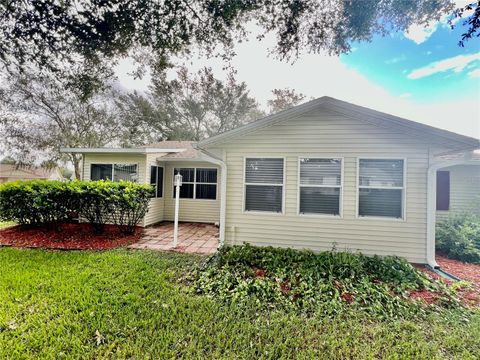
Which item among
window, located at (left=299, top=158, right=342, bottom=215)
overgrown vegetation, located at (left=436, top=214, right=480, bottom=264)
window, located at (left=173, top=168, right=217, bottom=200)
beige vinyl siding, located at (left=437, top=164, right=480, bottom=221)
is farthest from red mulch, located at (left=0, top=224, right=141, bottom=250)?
beige vinyl siding, located at (left=437, top=164, right=480, bottom=221)

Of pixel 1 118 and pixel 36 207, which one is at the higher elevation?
pixel 1 118

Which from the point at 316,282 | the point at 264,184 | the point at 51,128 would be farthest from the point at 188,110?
the point at 316,282

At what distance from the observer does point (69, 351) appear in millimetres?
2289

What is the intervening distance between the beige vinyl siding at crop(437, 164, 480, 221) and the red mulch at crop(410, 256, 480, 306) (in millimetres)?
2492

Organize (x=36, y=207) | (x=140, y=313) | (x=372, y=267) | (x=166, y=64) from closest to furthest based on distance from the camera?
(x=140, y=313) → (x=372, y=267) → (x=166, y=64) → (x=36, y=207)

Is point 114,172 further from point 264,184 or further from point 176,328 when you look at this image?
point 176,328

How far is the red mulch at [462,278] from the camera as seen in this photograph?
139 inches

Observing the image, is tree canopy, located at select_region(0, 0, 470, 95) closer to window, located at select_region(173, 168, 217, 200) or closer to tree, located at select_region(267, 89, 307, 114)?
window, located at select_region(173, 168, 217, 200)

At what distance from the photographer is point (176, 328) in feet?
8.72

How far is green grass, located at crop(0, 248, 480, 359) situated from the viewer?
91.6 inches

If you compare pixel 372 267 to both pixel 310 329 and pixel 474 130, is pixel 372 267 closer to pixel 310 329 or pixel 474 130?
pixel 310 329

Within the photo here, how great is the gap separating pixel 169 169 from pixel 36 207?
14.2ft

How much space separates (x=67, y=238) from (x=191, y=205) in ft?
13.6

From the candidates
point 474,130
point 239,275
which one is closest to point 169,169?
point 239,275
